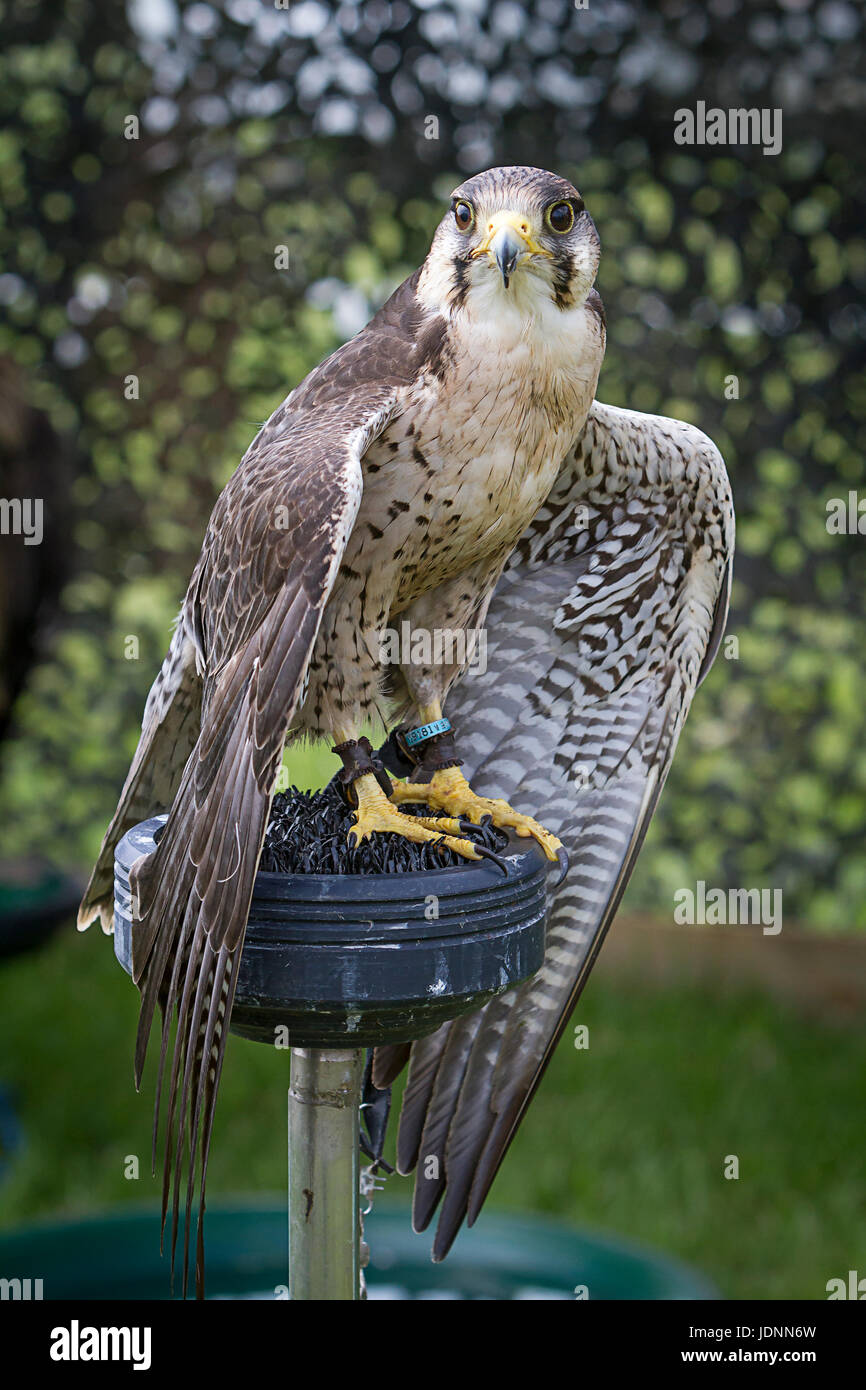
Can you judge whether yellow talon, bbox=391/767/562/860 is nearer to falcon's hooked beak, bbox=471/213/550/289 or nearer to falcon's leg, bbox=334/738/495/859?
falcon's leg, bbox=334/738/495/859

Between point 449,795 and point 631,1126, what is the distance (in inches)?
79.5

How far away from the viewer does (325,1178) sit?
1667 millimetres

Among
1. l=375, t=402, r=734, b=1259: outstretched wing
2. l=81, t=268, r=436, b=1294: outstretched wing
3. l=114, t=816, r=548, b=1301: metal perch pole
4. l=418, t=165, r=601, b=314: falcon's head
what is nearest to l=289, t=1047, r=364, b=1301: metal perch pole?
l=114, t=816, r=548, b=1301: metal perch pole

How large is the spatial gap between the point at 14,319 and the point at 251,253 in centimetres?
74

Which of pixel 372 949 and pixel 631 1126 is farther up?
pixel 372 949

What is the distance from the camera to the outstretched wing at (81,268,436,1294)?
1446 millimetres

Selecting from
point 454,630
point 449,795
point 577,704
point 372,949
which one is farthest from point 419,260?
point 372,949

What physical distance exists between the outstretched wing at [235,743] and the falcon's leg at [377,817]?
276mm

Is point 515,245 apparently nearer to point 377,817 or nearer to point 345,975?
point 377,817

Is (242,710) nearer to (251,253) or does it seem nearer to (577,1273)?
(577,1273)

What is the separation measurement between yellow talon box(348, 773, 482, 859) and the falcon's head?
26.2 inches

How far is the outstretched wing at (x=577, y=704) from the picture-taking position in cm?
212

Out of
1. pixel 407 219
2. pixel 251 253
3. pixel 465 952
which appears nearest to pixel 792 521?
pixel 407 219
